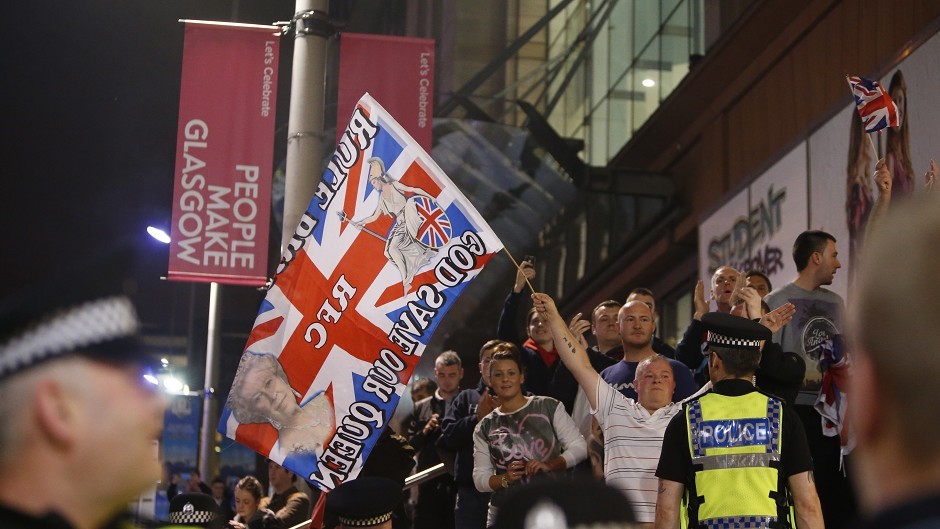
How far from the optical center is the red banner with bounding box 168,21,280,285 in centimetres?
1010

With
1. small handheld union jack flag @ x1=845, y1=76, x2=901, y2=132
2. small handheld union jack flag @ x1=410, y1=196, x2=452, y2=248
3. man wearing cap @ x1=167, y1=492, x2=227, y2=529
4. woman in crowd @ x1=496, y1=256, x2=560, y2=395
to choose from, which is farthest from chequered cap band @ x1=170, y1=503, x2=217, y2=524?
small handheld union jack flag @ x1=845, y1=76, x2=901, y2=132

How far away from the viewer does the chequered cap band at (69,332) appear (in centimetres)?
183

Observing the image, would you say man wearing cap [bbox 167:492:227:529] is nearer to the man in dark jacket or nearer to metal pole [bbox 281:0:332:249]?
the man in dark jacket

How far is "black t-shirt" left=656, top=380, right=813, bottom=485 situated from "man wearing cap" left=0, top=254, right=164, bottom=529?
15.0 feet

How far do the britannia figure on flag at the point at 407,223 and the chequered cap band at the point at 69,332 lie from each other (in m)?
6.12

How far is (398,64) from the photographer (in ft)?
33.9

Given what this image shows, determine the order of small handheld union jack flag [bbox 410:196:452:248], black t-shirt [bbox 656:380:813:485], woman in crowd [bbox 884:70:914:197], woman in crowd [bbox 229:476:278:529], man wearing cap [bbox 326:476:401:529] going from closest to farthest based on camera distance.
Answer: man wearing cap [bbox 326:476:401:529], black t-shirt [bbox 656:380:813:485], small handheld union jack flag [bbox 410:196:452:248], woman in crowd [bbox 884:70:914:197], woman in crowd [bbox 229:476:278:529]

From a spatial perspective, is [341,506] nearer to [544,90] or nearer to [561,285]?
[561,285]

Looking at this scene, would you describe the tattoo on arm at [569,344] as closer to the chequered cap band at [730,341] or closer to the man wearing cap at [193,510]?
the chequered cap band at [730,341]

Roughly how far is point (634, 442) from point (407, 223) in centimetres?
213

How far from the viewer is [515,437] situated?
8.01m

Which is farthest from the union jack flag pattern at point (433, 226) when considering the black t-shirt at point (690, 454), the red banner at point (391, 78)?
the black t-shirt at point (690, 454)

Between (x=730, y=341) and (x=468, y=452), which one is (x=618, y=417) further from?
(x=468, y=452)

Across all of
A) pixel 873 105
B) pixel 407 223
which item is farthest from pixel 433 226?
pixel 873 105
